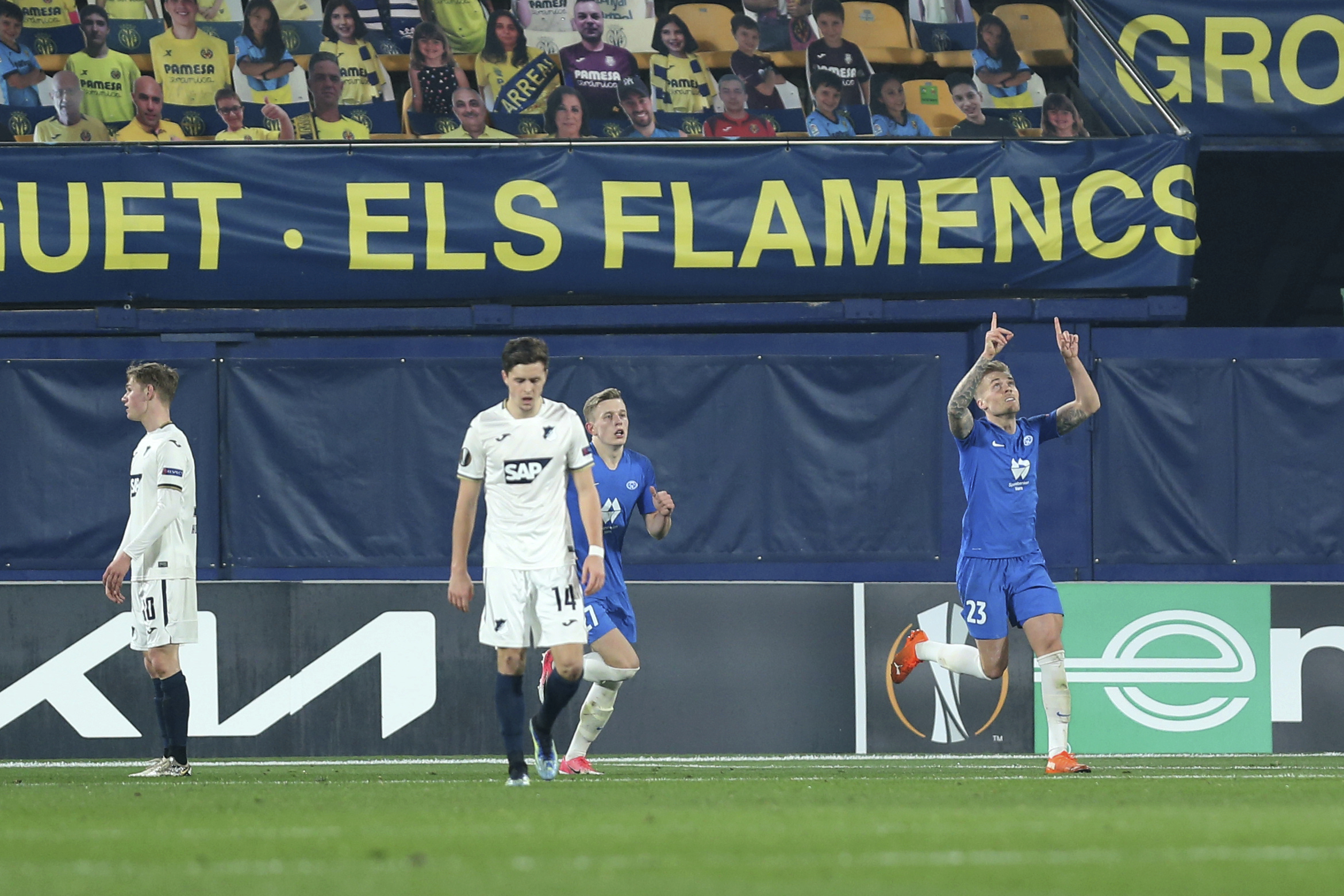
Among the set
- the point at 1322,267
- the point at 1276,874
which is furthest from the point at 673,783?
the point at 1322,267

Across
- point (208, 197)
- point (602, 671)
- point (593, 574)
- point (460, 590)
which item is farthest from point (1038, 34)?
point (460, 590)

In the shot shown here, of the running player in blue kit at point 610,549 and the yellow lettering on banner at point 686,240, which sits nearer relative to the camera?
the running player in blue kit at point 610,549

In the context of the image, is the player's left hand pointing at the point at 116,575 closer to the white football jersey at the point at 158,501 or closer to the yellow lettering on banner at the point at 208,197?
the white football jersey at the point at 158,501

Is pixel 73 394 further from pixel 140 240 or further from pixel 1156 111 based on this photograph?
pixel 1156 111

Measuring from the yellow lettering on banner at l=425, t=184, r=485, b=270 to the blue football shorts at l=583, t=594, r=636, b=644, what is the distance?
5406 millimetres

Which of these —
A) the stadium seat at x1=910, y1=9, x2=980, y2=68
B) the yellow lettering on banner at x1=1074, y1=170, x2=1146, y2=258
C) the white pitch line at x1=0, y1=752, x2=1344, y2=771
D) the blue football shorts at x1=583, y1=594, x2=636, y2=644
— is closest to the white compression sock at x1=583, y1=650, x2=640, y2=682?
the blue football shorts at x1=583, y1=594, x2=636, y2=644

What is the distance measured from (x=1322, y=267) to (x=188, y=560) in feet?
41.8

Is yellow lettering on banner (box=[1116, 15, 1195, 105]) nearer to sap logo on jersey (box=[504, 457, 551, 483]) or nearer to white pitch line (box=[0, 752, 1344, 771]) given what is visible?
white pitch line (box=[0, 752, 1344, 771])

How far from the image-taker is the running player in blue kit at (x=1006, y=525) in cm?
957

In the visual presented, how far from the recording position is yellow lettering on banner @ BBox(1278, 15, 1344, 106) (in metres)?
16.1

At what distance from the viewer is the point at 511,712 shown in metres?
8.23

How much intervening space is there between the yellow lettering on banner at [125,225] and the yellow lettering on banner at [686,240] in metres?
4.00

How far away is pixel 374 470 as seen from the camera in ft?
48.7

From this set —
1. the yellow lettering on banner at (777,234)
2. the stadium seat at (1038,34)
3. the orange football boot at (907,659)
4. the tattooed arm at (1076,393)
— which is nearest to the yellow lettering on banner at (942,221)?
the yellow lettering on banner at (777,234)
